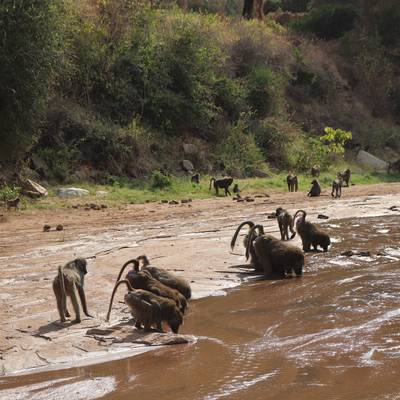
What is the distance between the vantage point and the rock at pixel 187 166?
28484 millimetres

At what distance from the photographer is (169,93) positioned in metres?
31.2

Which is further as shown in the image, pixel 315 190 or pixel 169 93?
pixel 169 93

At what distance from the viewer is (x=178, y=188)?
989 inches

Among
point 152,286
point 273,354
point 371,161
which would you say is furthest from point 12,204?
point 371,161

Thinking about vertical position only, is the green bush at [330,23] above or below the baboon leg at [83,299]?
above

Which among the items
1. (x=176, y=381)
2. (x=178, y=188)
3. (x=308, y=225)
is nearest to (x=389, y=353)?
(x=176, y=381)

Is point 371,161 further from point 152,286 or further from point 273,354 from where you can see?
point 273,354

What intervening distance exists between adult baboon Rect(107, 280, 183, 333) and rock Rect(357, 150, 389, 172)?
29.4m

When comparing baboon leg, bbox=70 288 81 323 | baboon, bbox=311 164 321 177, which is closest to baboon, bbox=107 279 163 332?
baboon leg, bbox=70 288 81 323

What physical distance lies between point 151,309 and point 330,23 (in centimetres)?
4616

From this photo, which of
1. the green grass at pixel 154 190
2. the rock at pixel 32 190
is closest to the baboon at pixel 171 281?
the green grass at pixel 154 190

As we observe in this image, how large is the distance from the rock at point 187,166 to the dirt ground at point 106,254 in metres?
4.57

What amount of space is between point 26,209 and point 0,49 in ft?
15.4

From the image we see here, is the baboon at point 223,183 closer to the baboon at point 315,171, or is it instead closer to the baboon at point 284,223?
the baboon at point 315,171
